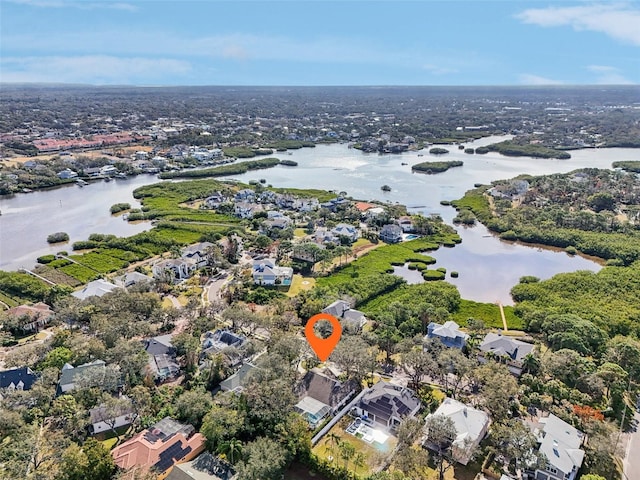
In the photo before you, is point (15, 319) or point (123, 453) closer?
point (123, 453)

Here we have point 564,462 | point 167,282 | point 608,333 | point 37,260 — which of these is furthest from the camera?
point 37,260

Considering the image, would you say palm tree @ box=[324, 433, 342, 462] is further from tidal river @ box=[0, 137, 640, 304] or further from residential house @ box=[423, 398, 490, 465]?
tidal river @ box=[0, 137, 640, 304]

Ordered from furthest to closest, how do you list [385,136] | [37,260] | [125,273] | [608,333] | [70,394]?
[385,136]
[37,260]
[125,273]
[608,333]
[70,394]

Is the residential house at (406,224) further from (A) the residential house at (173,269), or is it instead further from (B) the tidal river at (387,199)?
(A) the residential house at (173,269)

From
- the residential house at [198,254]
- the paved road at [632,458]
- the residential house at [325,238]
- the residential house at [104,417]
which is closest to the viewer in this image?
the paved road at [632,458]

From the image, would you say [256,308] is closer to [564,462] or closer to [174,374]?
[174,374]

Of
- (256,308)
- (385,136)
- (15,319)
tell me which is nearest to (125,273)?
(15,319)

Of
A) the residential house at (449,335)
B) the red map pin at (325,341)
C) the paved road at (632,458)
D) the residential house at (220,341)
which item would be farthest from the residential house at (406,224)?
the paved road at (632,458)
